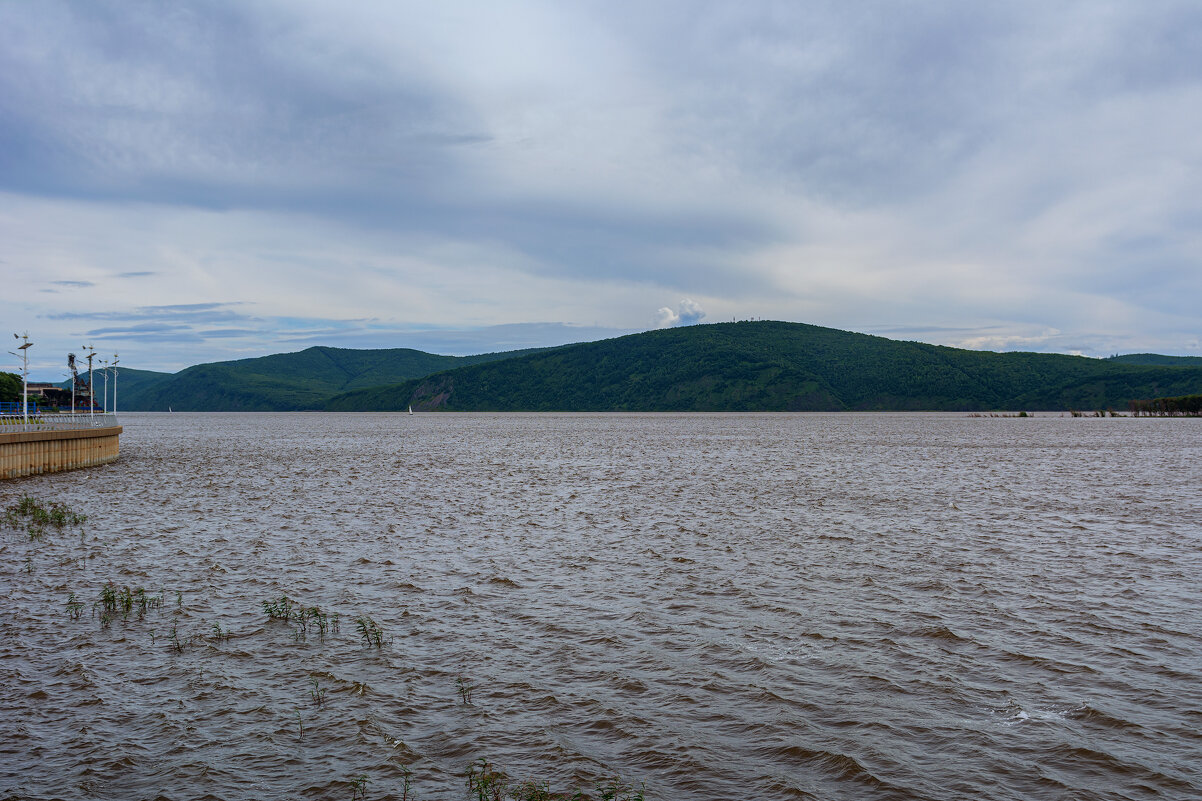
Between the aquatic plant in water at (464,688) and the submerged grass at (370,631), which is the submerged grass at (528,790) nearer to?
the aquatic plant in water at (464,688)

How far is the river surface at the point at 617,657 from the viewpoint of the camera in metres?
8.83

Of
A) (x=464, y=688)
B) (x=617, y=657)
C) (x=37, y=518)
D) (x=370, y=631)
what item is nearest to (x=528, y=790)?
(x=464, y=688)

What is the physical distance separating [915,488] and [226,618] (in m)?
33.0

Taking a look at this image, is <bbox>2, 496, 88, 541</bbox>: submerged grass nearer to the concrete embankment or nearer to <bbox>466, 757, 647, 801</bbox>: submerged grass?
the concrete embankment

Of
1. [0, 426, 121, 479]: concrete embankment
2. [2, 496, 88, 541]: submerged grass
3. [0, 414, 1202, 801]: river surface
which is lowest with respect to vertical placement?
[0, 414, 1202, 801]: river surface

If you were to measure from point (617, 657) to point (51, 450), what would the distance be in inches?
1842

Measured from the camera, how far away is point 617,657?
12664 millimetres

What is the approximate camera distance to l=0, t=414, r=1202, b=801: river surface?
8828mm

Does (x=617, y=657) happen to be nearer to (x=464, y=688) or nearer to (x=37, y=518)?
(x=464, y=688)

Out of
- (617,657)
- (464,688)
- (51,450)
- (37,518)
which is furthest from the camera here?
(51,450)

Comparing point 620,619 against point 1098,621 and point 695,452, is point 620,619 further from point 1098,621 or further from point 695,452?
point 695,452

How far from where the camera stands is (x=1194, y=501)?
33094mm

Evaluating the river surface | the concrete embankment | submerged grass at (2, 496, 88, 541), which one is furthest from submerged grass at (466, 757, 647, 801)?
the concrete embankment

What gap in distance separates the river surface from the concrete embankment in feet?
57.1
